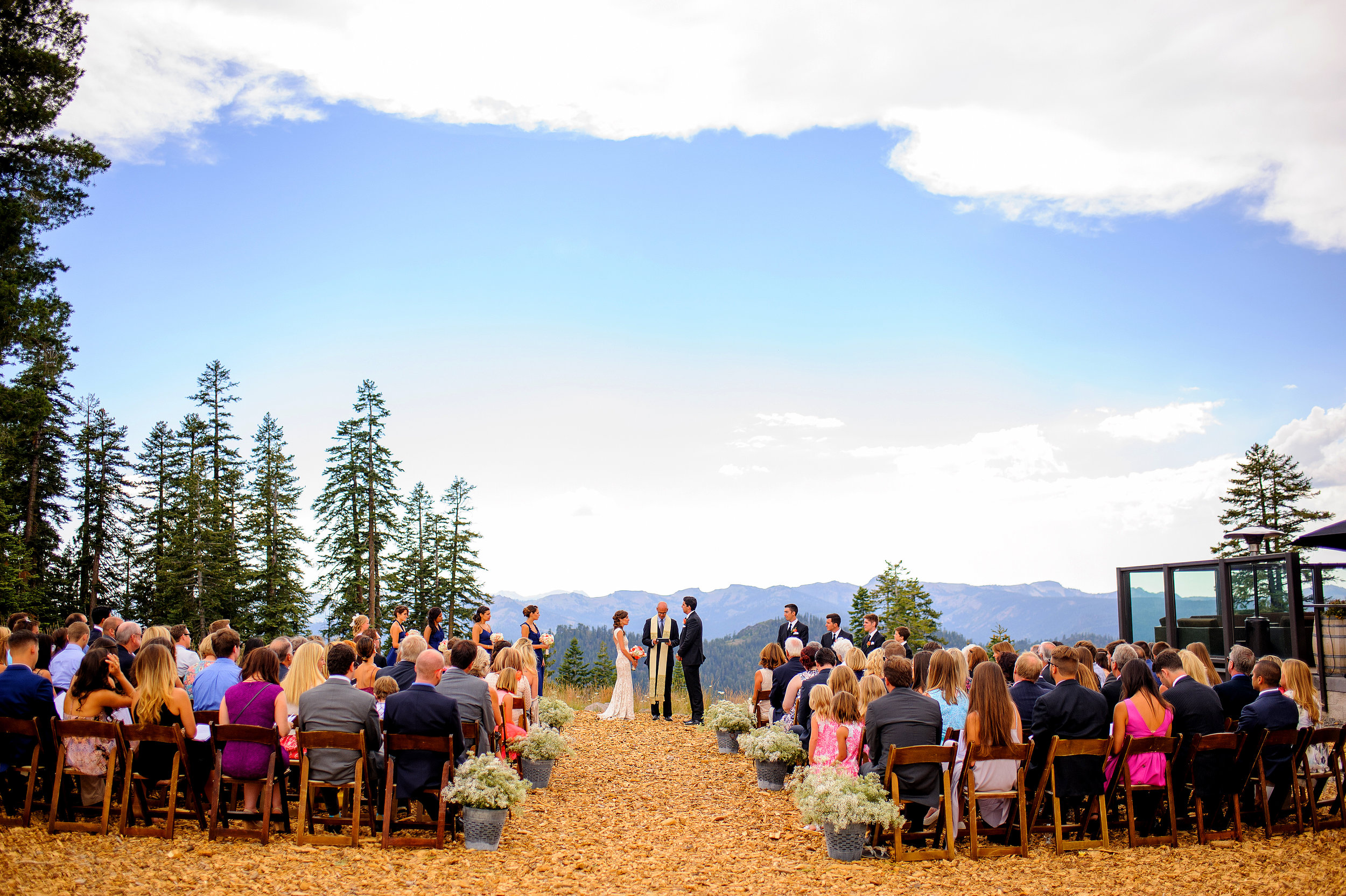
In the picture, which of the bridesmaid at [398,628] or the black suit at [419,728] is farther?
the bridesmaid at [398,628]

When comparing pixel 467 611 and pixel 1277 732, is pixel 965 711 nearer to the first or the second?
pixel 1277 732

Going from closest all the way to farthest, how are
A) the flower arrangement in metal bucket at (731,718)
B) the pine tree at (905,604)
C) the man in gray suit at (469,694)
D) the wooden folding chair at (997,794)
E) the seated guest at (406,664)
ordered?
the wooden folding chair at (997,794)
the man in gray suit at (469,694)
the seated guest at (406,664)
the flower arrangement in metal bucket at (731,718)
the pine tree at (905,604)

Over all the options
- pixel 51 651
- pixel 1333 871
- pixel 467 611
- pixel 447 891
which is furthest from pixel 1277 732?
pixel 467 611

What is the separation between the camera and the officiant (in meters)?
14.7

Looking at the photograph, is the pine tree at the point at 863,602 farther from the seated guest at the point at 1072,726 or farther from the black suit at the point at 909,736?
the black suit at the point at 909,736

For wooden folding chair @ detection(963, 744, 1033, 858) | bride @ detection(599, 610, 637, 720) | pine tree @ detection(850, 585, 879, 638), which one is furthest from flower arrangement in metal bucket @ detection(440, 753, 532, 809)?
pine tree @ detection(850, 585, 879, 638)

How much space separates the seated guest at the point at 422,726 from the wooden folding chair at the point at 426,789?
56 millimetres

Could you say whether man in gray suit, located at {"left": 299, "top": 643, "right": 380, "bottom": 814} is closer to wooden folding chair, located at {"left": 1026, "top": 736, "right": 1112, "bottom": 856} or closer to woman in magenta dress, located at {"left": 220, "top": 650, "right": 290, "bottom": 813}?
woman in magenta dress, located at {"left": 220, "top": 650, "right": 290, "bottom": 813}

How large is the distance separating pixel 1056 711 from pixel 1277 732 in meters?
1.64

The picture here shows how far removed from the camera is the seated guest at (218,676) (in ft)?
23.2

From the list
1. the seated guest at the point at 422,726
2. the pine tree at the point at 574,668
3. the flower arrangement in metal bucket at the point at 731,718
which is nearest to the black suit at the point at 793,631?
the flower arrangement in metal bucket at the point at 731,718

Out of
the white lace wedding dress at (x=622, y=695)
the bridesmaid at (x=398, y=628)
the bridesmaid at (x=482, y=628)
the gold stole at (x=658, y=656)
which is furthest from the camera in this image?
the gold stole at (x=658, y=656)

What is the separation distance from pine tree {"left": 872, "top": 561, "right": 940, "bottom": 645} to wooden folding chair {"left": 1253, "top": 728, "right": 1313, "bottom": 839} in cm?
2828

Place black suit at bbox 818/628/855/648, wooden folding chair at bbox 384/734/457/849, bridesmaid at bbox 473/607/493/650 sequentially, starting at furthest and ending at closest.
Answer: bridesmaid at bbox 473/607/493/650 < black suit at bbox 818/628/855/648 < wooden folding chair at bbox 384/734/457/849
